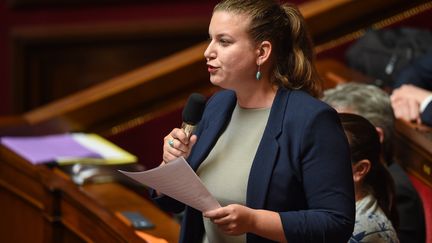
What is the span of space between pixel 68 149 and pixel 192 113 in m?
1.17

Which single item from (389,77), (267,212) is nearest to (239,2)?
(267,212)

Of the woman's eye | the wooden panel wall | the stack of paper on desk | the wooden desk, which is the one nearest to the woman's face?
the woman's eye

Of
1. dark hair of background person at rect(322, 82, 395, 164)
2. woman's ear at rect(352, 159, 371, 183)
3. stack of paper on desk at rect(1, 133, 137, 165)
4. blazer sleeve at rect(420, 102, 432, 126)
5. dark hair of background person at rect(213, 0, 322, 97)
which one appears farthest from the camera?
stack of paper on desk at rect(1, 133, 137, 165)

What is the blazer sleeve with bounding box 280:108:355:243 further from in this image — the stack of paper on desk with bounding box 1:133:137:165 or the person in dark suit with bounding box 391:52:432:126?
the stack of paper on desk with bounding box 1:133:137:165

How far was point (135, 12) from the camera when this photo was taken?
355cm

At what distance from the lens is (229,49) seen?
1340mm

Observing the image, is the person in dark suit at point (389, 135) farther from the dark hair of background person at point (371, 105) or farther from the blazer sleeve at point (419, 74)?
the blazer sleeve at point (419, 74)

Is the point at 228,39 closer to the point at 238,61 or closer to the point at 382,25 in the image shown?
the point at 238,61

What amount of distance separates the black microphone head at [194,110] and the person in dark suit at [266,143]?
3 centimetres

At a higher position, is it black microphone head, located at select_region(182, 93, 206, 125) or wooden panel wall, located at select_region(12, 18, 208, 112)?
black microphone head, located at select_region(182, 93, 206, 125)

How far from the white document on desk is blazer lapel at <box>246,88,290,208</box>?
0.23ft

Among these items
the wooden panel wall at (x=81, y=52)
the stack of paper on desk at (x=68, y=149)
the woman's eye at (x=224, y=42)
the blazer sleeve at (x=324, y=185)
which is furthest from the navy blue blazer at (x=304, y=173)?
the wooden panel wall at (x=81, y=52)

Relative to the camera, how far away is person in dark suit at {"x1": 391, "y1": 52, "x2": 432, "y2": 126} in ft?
6.77

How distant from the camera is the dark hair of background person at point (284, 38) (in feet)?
4.44
